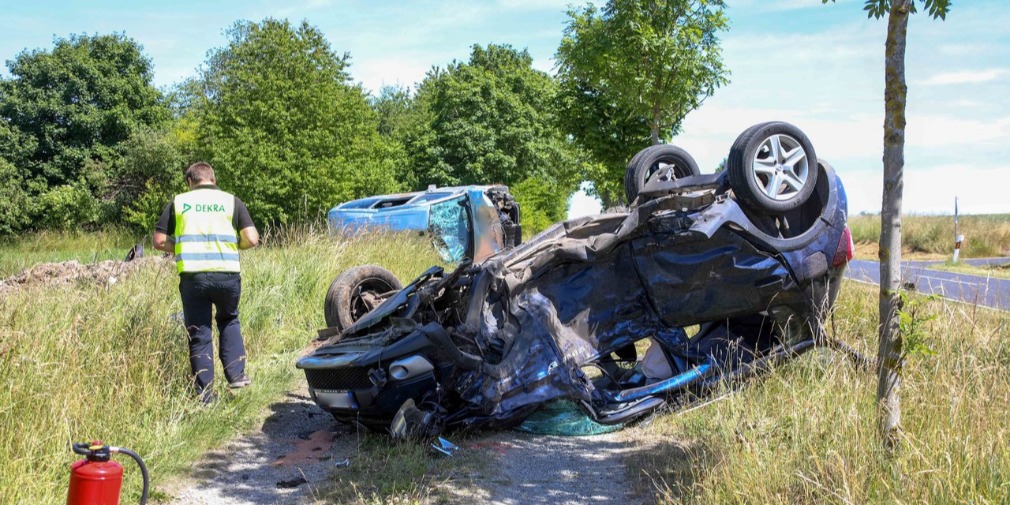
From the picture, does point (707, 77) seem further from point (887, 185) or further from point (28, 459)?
point (28, 459)

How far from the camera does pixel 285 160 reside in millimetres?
29047

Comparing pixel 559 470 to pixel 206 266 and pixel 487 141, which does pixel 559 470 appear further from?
pixel 487 141

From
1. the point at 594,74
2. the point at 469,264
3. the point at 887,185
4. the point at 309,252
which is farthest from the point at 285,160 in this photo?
the point at 887,185

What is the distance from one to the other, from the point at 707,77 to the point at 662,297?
1258 cm

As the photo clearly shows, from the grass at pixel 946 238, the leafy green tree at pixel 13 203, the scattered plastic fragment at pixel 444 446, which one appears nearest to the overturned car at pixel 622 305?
the scattered plastic fragment at pixel 444 446

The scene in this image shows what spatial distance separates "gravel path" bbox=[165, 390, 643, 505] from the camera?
435cm

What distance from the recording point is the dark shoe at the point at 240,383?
6.01m

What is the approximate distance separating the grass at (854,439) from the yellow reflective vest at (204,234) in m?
3.24

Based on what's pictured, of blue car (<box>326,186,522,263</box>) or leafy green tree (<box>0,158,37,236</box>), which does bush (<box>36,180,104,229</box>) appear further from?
blue car (<box>326,186,522,263</box>)

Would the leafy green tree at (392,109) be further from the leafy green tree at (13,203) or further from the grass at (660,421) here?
the grass at (660,421)

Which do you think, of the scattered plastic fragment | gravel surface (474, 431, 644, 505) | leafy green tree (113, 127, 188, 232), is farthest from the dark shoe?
leafy green tree (113, 127, 188, 232)

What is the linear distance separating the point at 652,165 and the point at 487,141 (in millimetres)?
38685

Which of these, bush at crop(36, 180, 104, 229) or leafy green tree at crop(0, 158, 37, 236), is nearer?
leafy green tree at crop(0, 158, 37, 236)

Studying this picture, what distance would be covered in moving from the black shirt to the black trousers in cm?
40
